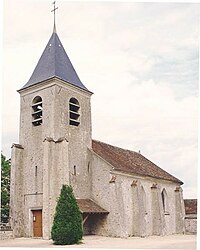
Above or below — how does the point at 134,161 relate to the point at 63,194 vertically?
above

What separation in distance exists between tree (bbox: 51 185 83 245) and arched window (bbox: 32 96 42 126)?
5822 mm

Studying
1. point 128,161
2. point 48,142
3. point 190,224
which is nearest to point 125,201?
point 128,161

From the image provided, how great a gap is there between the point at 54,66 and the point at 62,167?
6.53 metres

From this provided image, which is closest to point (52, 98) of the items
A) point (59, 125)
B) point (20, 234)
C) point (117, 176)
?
point (59, 125)

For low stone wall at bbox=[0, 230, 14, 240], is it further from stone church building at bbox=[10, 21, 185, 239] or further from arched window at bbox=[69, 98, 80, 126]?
arched window at bbox=[69, 98, 80, 126]

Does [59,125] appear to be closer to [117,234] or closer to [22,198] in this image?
[22,198]

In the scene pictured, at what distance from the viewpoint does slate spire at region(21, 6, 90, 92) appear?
2525 centimetres

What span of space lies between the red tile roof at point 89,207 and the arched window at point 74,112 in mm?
4912

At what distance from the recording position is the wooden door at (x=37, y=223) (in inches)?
930

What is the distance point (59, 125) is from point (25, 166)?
3451 millimetres

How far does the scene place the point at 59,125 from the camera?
24.2 m

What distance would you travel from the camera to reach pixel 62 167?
74.7 feet

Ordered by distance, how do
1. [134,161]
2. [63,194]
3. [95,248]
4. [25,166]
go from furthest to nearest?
[134,161], [25,166], [63,194], [95,248]

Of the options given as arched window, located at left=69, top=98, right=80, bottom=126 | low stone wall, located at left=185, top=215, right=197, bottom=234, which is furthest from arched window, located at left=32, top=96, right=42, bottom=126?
low stone wall, located at left=185, top=215, right=197, bottom=234
